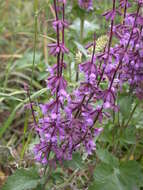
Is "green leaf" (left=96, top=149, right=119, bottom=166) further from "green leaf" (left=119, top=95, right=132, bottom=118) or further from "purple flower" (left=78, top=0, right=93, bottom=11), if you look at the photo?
"purple flower" (left=78, top=0, right=93, bottom=11)

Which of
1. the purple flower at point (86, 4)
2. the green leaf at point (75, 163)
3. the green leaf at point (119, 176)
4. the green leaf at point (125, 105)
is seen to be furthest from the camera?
the purple flower at point (86, 4)

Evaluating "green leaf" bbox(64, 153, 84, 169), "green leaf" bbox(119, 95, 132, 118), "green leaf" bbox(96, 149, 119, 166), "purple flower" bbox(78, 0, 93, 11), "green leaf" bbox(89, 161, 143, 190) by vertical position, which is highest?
"purple flower" bbox(78, 0, 93, 11)

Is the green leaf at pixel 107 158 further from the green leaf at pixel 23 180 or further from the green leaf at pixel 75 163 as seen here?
the green leaf at pixel 23 180

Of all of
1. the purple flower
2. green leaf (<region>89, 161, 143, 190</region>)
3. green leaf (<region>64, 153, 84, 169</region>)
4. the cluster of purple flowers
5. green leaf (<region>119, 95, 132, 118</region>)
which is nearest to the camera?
the cluster of purple flowers

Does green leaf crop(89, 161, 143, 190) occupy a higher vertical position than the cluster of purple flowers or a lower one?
lower

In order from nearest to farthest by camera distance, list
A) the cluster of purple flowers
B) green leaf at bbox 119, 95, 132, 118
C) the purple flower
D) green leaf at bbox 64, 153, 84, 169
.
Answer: the cluster of purple flowers → green leaf at bbox 64, 153, 84, 169 → green leaf at bbox 119, 95, 132, 118 → the purple flower

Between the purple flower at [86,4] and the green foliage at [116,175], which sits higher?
the purple flower at [86,4]

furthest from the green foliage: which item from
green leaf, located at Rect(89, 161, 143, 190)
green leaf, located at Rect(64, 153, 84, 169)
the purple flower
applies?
the purple flower

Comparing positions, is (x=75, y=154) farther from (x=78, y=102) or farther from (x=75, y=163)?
(x=78, y=102)

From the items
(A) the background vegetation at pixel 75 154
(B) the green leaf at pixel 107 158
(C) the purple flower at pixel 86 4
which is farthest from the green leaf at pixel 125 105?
(C) the purple flower at pixel 86 4

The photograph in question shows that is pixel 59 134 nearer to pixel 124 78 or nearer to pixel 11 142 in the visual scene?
pixel 124 78
